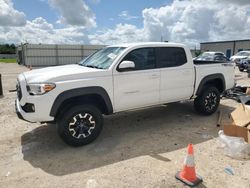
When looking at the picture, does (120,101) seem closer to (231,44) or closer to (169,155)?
(169,155)

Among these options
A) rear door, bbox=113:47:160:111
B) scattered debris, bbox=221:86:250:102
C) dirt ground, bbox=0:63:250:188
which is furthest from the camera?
scattered debris, bbox=221:86:250:102

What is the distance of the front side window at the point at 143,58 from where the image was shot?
4829 millimetres

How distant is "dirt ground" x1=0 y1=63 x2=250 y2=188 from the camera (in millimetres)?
3320

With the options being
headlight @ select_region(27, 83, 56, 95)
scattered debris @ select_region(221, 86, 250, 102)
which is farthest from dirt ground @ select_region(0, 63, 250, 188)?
scattered debris @ select_region(221, 86, 250, 102)

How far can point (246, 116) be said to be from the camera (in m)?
4.83

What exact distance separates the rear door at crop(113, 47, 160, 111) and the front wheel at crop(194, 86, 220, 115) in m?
1.60

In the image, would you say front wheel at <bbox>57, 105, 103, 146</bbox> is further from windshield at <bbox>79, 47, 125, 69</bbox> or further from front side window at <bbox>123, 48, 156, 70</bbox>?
front side window at <bbox>123, 48, 156, 70</bbox>

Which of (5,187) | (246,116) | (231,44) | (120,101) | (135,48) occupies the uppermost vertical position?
(231,44)

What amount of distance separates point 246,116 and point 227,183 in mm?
2098

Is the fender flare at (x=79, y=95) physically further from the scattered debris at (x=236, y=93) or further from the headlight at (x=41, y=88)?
the scattered debris at (x=236, y=93)

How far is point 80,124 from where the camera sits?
430cm

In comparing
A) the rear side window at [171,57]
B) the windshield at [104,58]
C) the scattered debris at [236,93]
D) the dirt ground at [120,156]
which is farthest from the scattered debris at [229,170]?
the scattered debris at [236,93]

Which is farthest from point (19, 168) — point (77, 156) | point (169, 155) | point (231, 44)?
point (231, 44)

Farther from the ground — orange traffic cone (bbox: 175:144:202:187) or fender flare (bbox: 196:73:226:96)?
fender flare (bbox: 196:73:226:96)
